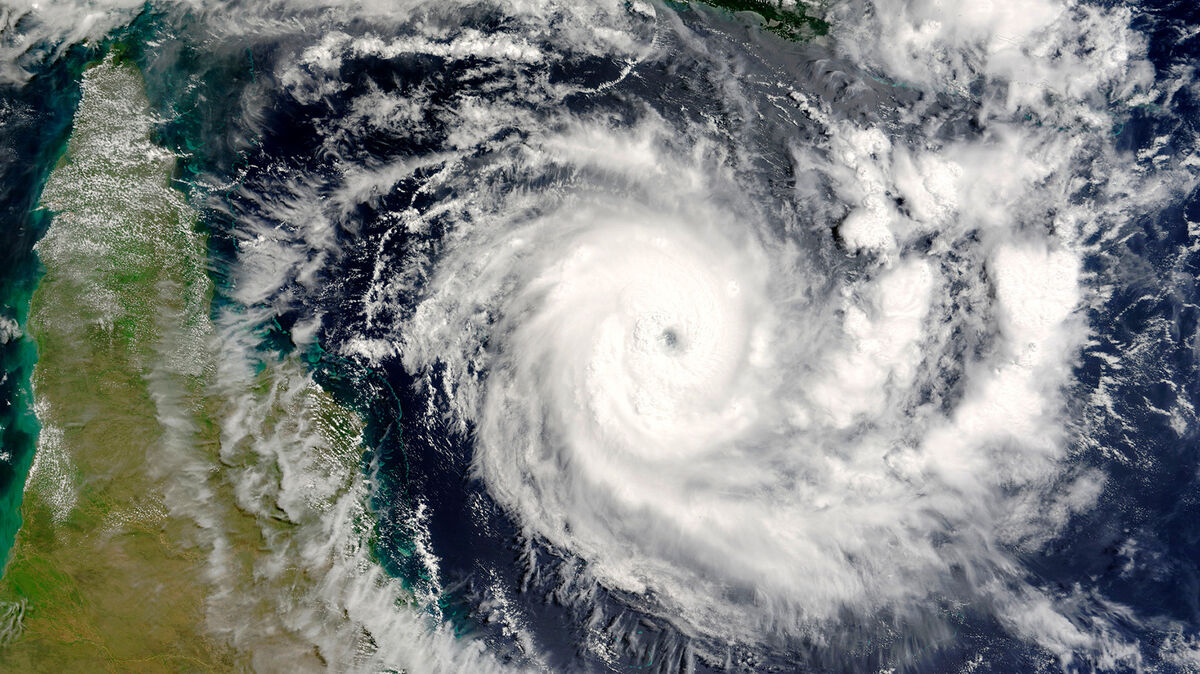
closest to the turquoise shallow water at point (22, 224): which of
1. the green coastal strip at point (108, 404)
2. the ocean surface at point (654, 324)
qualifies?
the ocean surface at point (654, 324)

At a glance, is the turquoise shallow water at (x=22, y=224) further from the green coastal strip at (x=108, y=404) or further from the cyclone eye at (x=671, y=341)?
the cyclone eye at (x=671, y=341)

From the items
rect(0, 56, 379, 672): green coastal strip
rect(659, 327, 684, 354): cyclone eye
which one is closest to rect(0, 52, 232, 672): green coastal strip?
rect(0, 56, 379, 672): green coastal strip

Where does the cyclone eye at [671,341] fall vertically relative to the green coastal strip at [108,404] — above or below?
above

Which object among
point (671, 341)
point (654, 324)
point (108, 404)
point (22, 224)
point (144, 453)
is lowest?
point (144, 453)

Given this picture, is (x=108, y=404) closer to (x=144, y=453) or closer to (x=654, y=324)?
(x=144, y=453)

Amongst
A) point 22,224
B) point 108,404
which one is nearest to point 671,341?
point 108,404

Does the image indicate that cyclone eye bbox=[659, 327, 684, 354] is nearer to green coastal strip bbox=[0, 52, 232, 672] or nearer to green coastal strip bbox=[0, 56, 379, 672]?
green coastal strip bbox=[0, 56, 379, 672]

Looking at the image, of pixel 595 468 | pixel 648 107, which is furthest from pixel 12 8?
pixel 595 468

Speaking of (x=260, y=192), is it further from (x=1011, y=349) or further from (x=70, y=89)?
(x=1011, y=349)
